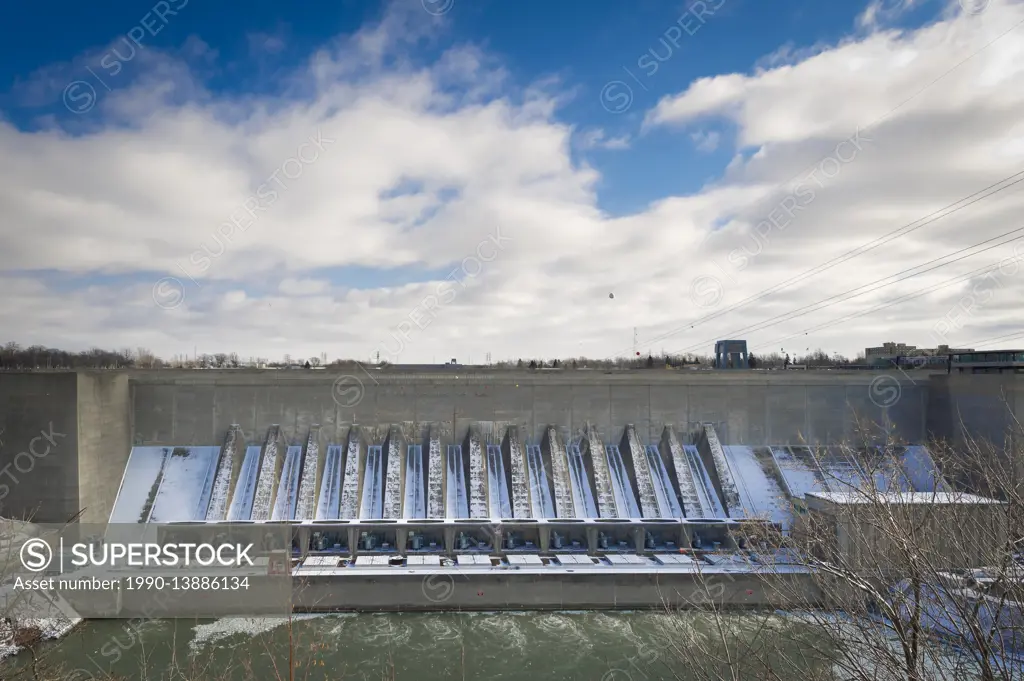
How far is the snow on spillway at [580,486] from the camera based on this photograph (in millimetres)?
24562

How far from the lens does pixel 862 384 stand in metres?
30.1

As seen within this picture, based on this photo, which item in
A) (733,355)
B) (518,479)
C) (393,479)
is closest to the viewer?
(393,479)

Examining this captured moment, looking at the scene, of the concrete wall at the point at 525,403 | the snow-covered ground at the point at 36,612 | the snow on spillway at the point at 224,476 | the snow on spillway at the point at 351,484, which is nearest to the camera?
the snow-covered ground at the point at 36,612

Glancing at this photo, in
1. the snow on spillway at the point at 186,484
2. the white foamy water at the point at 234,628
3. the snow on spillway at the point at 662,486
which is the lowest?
the white foamy water at the point at 234,628

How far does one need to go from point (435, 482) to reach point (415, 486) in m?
0.96

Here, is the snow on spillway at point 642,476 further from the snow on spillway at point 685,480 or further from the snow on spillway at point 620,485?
the snow on spillway at point 685,480

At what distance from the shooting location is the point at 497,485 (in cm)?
2538

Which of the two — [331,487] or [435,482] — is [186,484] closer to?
[331,487]

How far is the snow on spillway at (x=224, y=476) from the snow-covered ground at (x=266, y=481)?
112 centimetres

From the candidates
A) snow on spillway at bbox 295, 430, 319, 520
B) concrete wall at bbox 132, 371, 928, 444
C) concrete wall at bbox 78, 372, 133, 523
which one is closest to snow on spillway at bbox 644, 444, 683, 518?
concrete wall at bbox 132, 371, 928, 444

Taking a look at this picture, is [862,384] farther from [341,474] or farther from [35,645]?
[35,645]

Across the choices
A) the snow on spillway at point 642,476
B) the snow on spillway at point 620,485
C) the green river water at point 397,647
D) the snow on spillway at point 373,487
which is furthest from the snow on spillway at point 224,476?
the snow on spillway at point 642,476

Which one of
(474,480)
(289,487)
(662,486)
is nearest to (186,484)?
(289,487)

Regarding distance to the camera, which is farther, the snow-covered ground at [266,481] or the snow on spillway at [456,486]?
the snow on spillway at [456,486]
